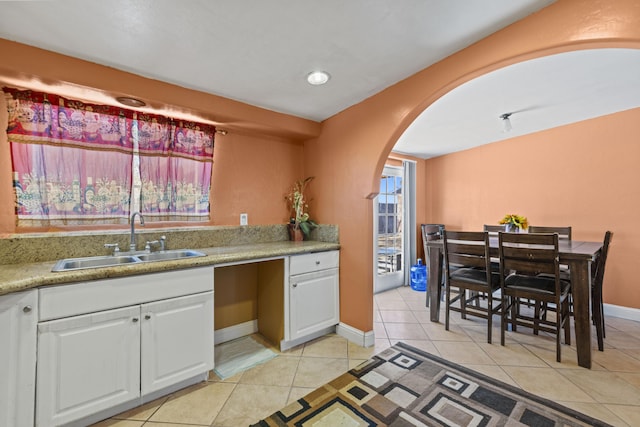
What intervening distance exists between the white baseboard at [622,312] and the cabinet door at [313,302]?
3053mm

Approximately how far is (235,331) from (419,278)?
9.31 ft

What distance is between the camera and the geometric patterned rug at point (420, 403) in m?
1.44

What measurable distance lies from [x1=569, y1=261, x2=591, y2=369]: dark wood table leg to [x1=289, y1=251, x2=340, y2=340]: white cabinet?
1828mm

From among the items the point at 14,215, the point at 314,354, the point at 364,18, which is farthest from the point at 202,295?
the point at 364,18

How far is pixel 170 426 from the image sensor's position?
1.43m

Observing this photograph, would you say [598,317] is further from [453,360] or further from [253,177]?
[253,177]

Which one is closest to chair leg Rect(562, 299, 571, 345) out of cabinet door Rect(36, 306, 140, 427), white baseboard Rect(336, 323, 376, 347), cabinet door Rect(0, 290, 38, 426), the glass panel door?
white baseboard Rect(336, 323, 376, 347)

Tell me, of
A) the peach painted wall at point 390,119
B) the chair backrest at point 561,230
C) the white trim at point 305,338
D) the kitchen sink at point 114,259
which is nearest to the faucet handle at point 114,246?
the kitchen sink at point 114,259

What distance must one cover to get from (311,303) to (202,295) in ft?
3.04

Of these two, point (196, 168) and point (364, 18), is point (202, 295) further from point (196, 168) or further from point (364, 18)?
point (364, 18)

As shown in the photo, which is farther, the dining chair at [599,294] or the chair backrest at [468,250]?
the chair backrest at [468,250]

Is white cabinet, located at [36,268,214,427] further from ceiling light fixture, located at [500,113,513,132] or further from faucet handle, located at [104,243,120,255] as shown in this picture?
ceiling light fixture, located at [500,113,513,132]

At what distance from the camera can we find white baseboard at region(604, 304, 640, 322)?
275 cm

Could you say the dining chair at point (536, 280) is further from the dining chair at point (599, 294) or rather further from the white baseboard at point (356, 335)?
the white baseboard at point (356, 335)
